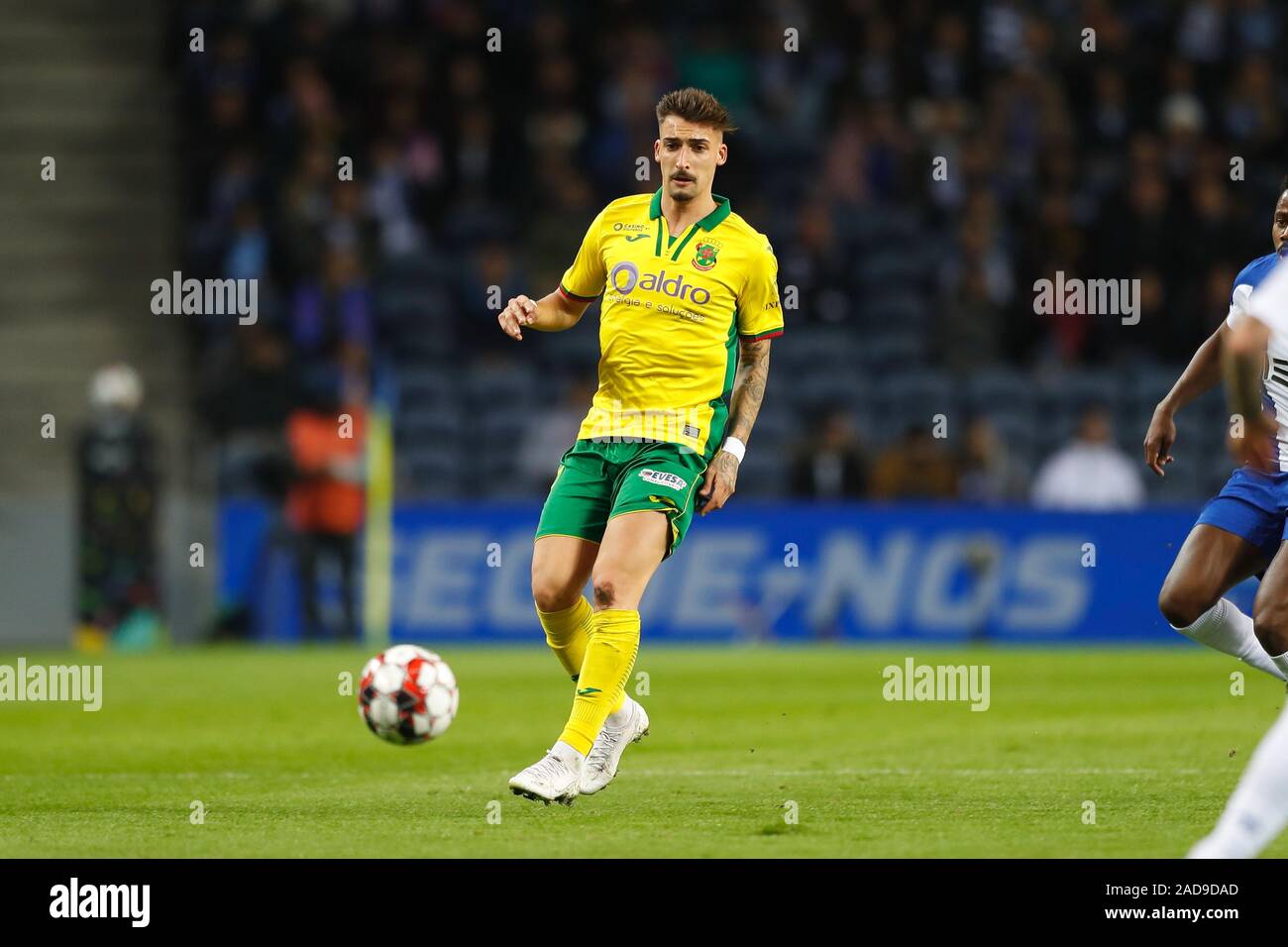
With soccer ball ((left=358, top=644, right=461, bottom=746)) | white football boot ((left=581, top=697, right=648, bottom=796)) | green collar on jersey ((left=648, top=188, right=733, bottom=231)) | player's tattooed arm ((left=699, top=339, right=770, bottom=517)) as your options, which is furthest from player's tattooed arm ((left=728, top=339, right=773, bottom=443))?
soccer ball ((left=358, top=644, right=461, bottom=746))

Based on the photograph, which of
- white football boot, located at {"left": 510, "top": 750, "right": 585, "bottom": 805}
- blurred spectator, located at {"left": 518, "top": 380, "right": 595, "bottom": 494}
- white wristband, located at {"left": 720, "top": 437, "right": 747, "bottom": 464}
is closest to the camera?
white football boot, located at {"left": 510, "top": 750, "right": 585, "bottom": 805}

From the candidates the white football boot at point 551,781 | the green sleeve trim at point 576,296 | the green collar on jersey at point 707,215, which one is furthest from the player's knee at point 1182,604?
the green sleeve trim at point 576,296

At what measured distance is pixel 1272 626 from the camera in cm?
744

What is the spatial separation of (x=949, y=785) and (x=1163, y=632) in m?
9.98

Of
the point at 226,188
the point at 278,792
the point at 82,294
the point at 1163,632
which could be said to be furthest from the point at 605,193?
the point at 278,792

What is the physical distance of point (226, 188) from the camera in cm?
2083

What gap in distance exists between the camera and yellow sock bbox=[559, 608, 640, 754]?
772cm

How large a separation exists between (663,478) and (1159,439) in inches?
85.2

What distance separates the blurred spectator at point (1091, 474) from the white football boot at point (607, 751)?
10.6m

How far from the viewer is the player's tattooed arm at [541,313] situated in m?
8.06

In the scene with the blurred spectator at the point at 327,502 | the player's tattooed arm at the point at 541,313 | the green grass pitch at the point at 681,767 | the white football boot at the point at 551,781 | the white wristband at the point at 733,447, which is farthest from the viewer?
the blurred spectator at the point at 327,502

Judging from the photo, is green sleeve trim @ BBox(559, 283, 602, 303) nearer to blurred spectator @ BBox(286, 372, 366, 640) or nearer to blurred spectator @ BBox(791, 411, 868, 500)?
blurred spectator @ BBox(791, 411, 868, 500)

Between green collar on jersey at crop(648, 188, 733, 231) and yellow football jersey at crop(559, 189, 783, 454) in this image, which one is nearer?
yellow football jersey at crop(559, 189, 783, 454)

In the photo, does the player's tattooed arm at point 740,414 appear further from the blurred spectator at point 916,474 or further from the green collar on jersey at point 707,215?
the blurred spectator at point 916,474
